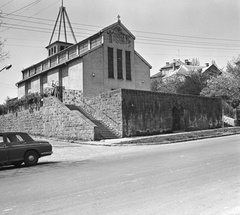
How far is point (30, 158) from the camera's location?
12.1m

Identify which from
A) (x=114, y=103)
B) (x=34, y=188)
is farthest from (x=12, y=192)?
(x=114, y=103)

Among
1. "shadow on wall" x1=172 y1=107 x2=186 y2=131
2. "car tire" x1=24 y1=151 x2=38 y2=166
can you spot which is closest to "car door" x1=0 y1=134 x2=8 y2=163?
"car tire" x1=24 y1=151 x2=38 y2=166

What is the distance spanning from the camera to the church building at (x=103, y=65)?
32000mm

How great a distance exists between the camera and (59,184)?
7473 millimetres

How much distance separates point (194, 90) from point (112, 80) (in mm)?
20216

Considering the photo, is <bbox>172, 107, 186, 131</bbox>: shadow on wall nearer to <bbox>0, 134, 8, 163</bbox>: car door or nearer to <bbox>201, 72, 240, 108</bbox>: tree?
<bbox>201, 72, 240, 108</bbox>: tree

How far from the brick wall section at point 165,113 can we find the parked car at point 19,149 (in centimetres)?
1099

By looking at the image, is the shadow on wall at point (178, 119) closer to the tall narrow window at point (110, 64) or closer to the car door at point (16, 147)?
the tall narrow window at point (110, 64)

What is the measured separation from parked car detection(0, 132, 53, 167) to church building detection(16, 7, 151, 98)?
18.8 metres

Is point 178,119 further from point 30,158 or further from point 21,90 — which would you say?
point 21,90

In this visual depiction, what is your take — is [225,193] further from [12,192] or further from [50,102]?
[50,102]

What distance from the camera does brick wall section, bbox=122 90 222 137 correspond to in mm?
23228

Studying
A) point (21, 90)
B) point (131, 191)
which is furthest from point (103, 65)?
point (131, 191)

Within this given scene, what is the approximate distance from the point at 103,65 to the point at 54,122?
33.1ft
